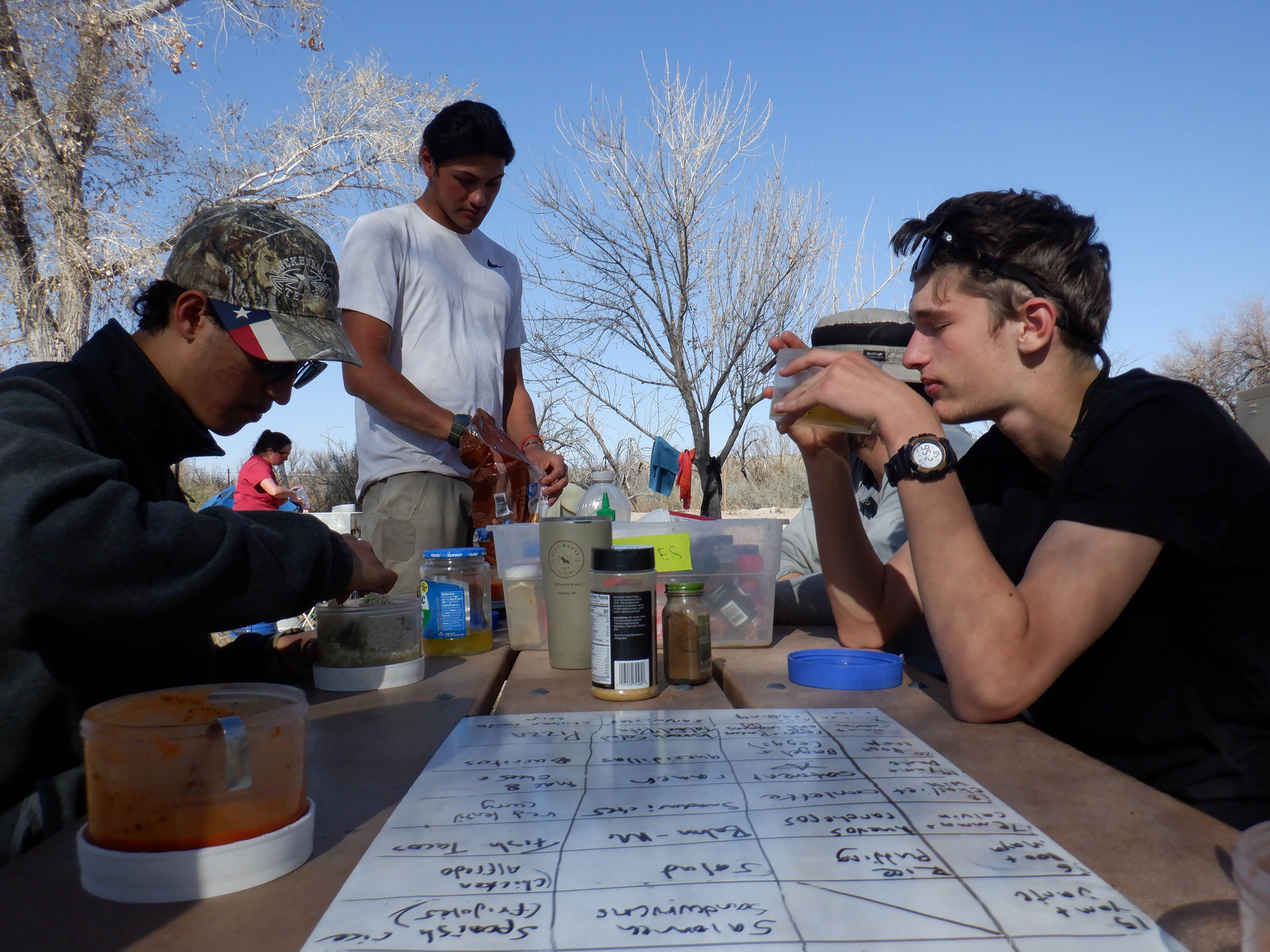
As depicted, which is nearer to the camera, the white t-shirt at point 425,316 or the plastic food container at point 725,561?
the plastic food container at point 725,561

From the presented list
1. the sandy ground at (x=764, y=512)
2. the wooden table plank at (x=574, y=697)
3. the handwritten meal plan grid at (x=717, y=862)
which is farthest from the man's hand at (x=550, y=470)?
the sandy ground at (x=764, y=512)

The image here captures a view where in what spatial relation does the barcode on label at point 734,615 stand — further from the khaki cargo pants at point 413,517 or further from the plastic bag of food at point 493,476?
the khaki cargo pants at point 413,517

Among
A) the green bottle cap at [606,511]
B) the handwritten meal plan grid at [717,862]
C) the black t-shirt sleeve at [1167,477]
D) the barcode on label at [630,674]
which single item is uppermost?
the black t-shirt sleeve at [1167,477]

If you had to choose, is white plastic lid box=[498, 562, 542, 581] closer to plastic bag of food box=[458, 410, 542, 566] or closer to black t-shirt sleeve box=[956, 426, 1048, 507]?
plastic bag of food box=[458, 410, 542, 566]

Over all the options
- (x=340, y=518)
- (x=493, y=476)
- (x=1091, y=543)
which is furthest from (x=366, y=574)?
(x=340, y=518)

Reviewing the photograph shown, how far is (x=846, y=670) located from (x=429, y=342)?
6.64ft

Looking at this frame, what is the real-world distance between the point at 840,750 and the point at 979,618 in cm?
36

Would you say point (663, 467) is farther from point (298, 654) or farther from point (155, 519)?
point (155, 519)

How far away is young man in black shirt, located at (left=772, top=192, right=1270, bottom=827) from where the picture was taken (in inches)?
49.9

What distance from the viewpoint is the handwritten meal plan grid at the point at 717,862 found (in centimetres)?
63

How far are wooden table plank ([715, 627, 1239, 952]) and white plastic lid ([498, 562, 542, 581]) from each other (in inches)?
23.5

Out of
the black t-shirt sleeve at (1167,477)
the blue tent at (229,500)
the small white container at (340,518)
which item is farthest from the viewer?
the blue tent at (229,500)

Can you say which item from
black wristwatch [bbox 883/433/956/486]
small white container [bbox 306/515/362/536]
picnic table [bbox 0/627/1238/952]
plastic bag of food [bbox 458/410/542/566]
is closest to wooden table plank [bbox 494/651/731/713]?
picnic table [bbox 0/627/1238/952]

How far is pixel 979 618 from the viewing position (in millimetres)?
1287
